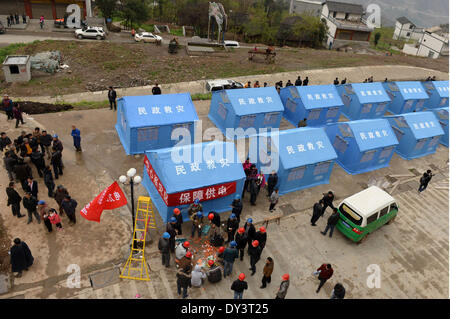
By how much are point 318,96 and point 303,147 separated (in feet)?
23.3

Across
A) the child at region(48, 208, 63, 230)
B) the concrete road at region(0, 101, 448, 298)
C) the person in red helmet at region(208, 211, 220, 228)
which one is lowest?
the concrete road at region(0, 101, 448, 298)

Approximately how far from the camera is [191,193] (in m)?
11.7

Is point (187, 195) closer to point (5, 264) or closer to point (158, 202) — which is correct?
point (158, 202)

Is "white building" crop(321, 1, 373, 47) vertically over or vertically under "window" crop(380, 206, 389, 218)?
over

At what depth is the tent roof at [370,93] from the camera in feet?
71.7

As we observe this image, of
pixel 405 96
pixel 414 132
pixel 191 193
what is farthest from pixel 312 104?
pixel 191 193

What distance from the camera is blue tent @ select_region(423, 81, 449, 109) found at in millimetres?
25156

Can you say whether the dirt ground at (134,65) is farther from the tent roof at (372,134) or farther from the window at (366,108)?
the tent roof at (372,134)

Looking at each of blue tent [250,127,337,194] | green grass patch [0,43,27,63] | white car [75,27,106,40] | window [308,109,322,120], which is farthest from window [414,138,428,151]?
white car [75,27,106,40]

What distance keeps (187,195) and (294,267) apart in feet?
15.1

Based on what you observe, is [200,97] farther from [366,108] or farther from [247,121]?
[366,108]

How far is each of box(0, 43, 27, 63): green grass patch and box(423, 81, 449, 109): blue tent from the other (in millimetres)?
35606

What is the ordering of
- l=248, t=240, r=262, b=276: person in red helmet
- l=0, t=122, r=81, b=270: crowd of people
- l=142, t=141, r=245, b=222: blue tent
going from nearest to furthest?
l=248, t=240, r=262, b=276: person in red helmet, l=0, t=122, r=81, b=270: crowd of people, l=142, t=141, r=245, b=222: blue tent

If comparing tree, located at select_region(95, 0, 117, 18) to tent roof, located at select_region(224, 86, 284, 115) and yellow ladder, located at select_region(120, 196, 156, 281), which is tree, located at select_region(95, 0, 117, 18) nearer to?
tent roof, located at select_region(224, 86, 284, 115)
